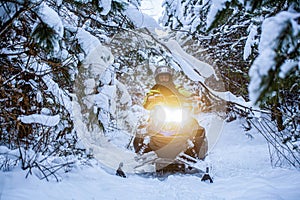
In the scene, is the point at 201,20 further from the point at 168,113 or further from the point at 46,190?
the point at 46,190

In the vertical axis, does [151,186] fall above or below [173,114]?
below

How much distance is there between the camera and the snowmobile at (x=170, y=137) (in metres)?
5.23

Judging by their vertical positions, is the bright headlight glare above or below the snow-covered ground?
above

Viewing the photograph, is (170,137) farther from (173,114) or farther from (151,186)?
(151,186)

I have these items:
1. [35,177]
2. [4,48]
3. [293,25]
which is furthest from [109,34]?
[293,25]

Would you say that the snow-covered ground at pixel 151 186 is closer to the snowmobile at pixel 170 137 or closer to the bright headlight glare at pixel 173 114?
the snowmobile at pixel 170 137

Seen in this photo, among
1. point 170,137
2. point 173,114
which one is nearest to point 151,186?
point 170,137

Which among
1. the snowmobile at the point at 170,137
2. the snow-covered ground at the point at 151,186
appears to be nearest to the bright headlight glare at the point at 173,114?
the snowmobile at the point at 170,137

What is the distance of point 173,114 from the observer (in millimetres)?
5219

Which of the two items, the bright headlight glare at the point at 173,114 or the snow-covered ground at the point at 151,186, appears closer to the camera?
the snow-covered ground at the point at 151,186

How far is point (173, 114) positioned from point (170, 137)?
422 millimetres

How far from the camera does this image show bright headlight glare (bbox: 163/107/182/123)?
522 cm

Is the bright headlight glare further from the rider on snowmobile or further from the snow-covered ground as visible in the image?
the snow-covered ground

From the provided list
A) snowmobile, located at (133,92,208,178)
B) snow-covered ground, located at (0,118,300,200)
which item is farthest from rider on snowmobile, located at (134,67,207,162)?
snow-covered ground, located at (0,118,300,200)
